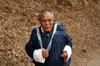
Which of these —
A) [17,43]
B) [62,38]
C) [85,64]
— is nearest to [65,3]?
[85,64]

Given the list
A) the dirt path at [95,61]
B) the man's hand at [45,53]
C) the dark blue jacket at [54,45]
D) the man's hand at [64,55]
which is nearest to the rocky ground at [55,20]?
the dirt path at [95,61]

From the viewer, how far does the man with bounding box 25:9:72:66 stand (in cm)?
183

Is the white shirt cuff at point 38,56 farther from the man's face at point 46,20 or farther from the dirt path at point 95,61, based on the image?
the dirt path at point 95,61

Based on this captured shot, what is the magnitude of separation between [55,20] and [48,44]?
5.45 meters

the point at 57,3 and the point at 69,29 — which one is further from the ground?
the point at 57,3

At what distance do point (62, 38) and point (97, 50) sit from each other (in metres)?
5.75

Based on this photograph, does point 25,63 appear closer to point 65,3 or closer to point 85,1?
point 65,3

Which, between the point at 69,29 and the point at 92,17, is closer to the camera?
the point at 69,29

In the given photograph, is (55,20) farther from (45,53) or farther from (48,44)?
(45,53)

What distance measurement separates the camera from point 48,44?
1.83m

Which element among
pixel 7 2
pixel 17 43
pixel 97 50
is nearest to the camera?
pixel 17 43

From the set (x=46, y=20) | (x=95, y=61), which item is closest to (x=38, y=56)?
(x=46, y=20)

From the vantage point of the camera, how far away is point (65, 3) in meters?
8.84

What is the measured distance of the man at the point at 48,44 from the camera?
5.99ft
